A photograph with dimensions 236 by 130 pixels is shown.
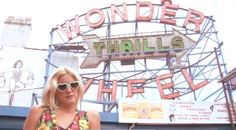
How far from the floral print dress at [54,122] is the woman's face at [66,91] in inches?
3.8

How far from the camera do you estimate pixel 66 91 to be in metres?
2.33

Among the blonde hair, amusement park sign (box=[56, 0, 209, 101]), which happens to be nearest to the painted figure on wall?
amusement park sign (box=[56, 0, 209, 101])

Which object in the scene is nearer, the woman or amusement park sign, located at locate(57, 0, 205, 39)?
the woman

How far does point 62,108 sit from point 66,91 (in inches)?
4.9

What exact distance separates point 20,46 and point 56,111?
25424 mm

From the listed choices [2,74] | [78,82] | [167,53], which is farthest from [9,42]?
[78,82]

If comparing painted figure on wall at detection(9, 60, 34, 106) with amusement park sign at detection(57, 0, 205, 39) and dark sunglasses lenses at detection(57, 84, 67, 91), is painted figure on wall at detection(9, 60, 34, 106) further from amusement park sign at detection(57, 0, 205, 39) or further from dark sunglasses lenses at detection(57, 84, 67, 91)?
dark sunglasses lenses at detection(57, 84, 67, 91)

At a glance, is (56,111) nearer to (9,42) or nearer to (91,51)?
(91,51)

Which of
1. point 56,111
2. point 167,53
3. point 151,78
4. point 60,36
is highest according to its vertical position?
point 60,36

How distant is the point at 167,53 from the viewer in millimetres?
18625

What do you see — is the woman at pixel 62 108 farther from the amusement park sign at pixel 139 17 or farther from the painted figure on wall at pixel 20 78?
the painted figure on wall at pixel 20 78

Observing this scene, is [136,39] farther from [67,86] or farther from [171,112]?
[67,86]

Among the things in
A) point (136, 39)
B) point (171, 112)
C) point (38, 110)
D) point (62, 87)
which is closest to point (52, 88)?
point (62, 87)

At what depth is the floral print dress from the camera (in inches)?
87.7
